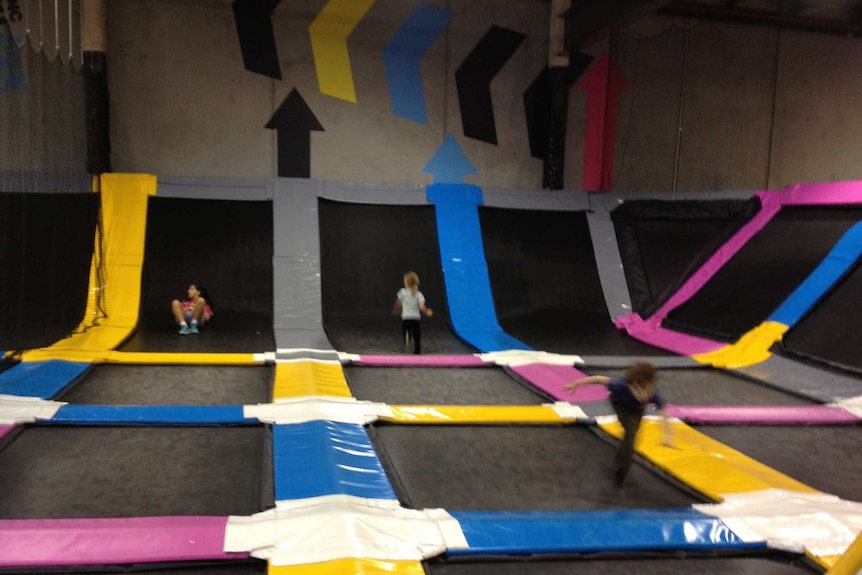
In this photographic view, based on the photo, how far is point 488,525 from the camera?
81.7 inches

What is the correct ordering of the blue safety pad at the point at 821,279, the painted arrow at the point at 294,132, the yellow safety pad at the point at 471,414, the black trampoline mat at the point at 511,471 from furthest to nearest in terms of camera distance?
the painted arrow at the point at 294,132 → the blue safety pad at the point at 821,279 → the yellow safety pad at the point at 471,414 → the black trampoline mat at the point at 511,471

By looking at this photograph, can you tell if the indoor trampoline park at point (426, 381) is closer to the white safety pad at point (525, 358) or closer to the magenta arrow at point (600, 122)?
the white safety pad at point (525, 358)

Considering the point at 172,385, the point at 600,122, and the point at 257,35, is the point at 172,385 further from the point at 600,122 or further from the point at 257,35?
the point at 600,122

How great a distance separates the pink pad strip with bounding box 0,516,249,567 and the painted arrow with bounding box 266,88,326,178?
5.18 m

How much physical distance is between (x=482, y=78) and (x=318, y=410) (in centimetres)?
526

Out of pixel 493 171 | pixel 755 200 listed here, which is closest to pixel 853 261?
pixel 755 200

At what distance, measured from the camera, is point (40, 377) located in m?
3.55

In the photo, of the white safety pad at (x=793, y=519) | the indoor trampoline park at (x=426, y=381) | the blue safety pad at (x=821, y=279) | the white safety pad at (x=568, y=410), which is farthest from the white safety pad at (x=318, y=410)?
the blue safety pad at (x=821, y=279)

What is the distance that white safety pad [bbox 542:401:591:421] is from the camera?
3.31 metres

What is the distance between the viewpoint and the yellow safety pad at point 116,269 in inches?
176

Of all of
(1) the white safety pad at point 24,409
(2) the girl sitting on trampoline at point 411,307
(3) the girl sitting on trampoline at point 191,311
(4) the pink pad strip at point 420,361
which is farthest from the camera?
(3) the girl sitting on trampoline at point 191,311

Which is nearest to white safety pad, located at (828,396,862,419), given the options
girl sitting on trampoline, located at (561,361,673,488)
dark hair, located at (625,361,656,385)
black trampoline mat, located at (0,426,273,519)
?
girl sitting on trampoline, located at (561,361,673,488)

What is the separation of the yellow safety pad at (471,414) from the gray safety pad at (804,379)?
1.66 meters

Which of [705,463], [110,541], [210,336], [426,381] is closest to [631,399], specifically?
[705,463]
